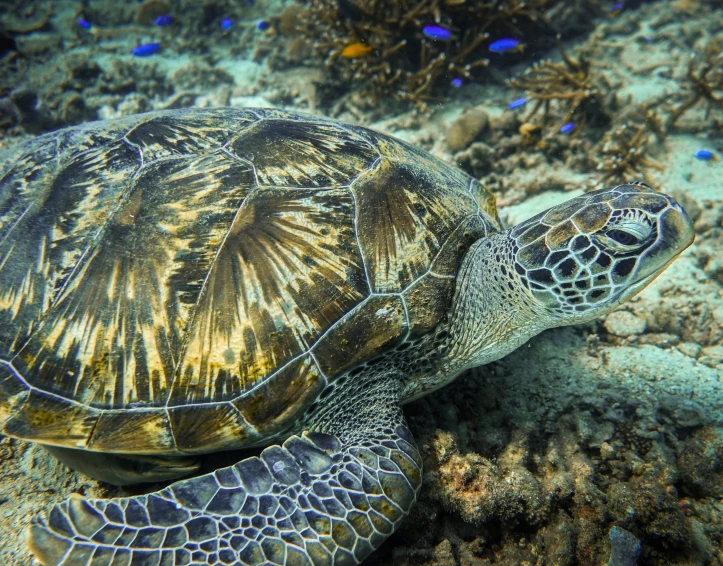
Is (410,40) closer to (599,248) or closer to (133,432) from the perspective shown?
(599,248)

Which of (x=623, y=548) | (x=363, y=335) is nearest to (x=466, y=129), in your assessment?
(x=363, y=335)

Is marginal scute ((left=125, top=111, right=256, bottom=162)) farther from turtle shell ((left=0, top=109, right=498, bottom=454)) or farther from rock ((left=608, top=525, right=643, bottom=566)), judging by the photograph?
rock ((left=608, top=525, right=643, bottom=566))

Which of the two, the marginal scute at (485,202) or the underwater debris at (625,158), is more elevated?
the marginal scute at (485,202)

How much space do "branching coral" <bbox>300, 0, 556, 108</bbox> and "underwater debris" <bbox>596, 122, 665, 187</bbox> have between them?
5.11 feet

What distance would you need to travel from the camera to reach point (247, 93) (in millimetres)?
4648

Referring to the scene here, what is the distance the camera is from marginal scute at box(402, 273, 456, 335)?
1.71 metres

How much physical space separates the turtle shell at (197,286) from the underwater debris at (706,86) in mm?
3282

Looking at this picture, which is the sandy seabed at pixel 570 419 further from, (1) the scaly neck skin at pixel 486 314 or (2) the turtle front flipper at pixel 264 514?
(1) the scaly neck skin at pixel 486 314

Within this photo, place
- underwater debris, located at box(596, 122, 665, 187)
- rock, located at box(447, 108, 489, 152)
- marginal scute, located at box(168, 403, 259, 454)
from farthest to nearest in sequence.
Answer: rock, located at box(447, 108, 489, 152), underwater debris, located at box(596, 122, 665, 187), marginal scute, located at box(168, 403, 259, 454)

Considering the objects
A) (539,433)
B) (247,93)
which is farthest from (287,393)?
(247,93)

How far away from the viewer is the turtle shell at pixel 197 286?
156 centimetres

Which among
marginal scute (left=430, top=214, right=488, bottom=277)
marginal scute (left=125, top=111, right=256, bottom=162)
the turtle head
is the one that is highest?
marginal scute (left=125, top=111, right=256, bottom=162)

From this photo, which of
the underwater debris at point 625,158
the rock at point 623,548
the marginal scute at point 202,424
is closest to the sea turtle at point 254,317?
the marginal scute at point 202,424

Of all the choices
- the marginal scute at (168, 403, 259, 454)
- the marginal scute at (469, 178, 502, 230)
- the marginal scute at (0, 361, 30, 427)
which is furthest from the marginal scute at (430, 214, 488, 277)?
the marginal scute at (0, 361, 30, 427)
